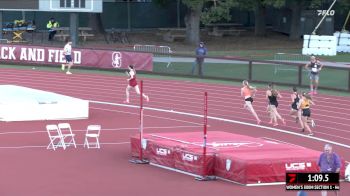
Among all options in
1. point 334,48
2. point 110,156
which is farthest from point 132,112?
point 334,48

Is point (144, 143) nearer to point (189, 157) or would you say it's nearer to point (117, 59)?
point (189, 157)

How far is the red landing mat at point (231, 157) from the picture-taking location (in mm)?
20969

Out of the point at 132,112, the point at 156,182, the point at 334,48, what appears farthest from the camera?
the point at 334,48

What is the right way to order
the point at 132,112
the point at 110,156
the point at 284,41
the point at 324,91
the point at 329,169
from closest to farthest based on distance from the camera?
the point at 329,169, the point at 110,156, the point at 132,112, the point at 324,91, the point at 284,41

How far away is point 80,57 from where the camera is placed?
148 ft

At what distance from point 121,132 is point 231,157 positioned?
8.03 m

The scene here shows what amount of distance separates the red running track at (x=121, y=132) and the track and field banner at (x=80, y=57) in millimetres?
1434

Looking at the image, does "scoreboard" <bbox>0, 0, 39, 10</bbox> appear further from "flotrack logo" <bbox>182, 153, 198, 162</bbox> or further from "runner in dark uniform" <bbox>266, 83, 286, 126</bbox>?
"flotrack logo" <bbox>182, 153, 198, 162</bbox>

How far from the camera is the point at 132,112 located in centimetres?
3303

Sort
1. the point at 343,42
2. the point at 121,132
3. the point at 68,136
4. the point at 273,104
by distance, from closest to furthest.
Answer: the point at 68,136 → the point at 121,132 → the point at 273,104 → the point at 343,42

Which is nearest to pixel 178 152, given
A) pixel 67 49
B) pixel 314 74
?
pixel 314 74

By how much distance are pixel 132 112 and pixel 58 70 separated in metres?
12.6

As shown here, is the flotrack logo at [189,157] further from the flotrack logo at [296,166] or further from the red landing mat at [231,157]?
the flotrack logo at [296,166]

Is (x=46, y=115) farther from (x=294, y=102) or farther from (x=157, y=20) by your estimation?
(x=157, y=20)
